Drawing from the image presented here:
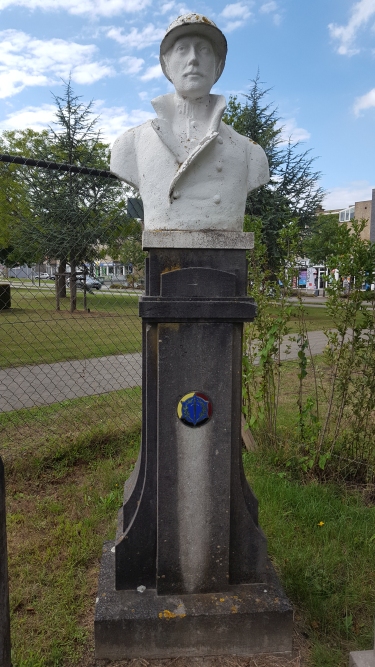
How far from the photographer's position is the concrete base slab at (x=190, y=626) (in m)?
2.22

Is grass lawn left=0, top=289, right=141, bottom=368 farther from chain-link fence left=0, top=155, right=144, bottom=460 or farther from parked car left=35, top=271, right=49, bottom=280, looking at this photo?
parked car left=35, top=271, right=49, bottom=280

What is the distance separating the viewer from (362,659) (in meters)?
1.99

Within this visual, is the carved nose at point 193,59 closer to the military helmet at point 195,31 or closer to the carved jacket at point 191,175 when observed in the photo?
the military helmet at point 195,31

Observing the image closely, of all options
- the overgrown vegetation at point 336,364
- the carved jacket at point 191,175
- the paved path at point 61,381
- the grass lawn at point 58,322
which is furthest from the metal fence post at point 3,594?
the paved path at point 61,381

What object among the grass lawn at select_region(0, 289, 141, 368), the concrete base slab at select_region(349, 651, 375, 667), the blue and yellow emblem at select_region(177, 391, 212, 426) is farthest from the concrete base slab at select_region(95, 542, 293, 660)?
the grass lawn at select_region(0, 289, 141, 368)

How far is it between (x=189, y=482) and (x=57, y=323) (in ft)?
12.7

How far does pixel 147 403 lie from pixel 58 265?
225 centimetres

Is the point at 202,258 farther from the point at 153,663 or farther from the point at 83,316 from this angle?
the point at 83,316

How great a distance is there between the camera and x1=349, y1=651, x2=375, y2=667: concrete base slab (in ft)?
6.41

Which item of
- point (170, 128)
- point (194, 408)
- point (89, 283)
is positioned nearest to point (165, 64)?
point (170, 128)

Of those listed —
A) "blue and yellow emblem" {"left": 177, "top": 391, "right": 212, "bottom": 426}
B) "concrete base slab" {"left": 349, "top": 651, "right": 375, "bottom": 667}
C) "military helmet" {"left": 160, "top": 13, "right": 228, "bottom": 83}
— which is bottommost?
"concrete base slab" {"left": 349, "top": 651, "right": 375, "bottom": 667}

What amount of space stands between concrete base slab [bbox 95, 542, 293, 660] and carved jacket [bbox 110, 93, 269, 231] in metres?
1.80

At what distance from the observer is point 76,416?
4.99 meters

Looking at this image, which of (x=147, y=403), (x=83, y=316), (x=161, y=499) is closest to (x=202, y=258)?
(x=147, y=403)
